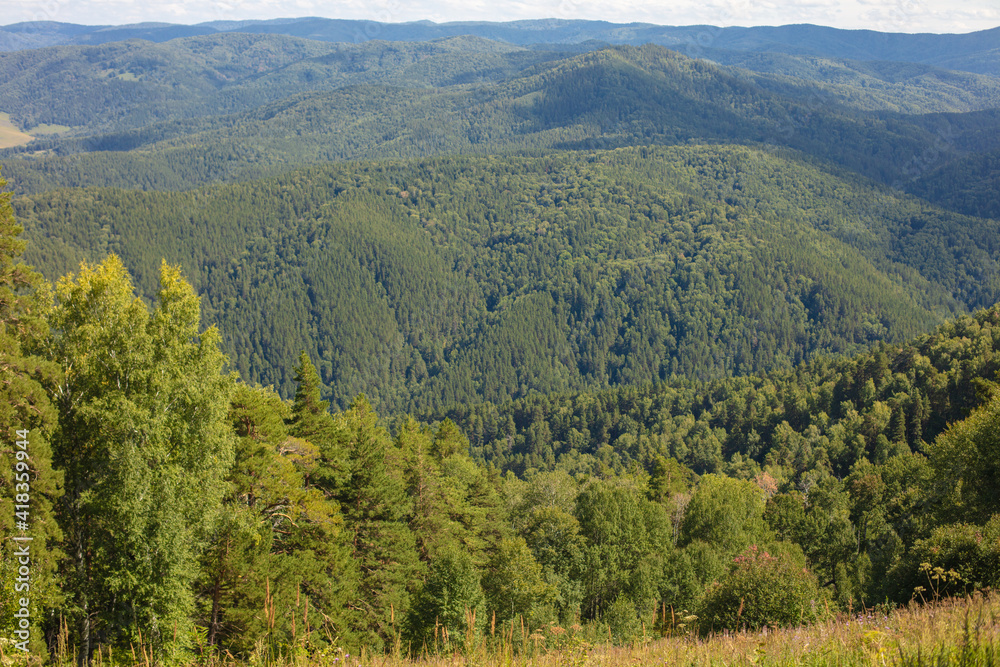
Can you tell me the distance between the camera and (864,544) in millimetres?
50312

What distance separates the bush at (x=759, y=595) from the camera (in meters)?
21.3

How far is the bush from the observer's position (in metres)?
21.3

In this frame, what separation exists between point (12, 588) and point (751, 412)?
149m

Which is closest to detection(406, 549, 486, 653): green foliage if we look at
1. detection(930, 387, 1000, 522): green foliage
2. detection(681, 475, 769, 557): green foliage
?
detection(930, 387, 1000, 522): green foliage

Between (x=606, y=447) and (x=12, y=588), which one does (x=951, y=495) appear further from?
(x=606, y=447)

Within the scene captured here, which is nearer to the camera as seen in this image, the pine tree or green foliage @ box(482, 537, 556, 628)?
the pine tree

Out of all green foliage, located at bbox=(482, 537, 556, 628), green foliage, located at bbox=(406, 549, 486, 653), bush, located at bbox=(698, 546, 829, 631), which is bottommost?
green foliage, located at bbox=(482, 537, 556, 628)

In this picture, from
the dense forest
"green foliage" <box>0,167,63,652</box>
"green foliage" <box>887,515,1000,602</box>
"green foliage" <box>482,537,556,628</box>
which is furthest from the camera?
"green foliage" <box>482,537,556,628</box>

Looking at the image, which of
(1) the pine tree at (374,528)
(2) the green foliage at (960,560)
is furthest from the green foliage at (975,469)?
(1) the pine tree at (374,528)

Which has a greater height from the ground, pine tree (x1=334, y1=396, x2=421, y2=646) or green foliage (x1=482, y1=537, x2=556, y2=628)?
pine tree (x1=334, y1=396, x2=421, y2=646)

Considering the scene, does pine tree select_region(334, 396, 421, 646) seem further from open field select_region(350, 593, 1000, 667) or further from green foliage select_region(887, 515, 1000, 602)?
green foliage select_region(887, 515, 1000, 602)

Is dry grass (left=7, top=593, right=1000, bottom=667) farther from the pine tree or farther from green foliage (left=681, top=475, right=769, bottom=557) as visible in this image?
green foliage (left=681, top=475, right=769, bottom=557)

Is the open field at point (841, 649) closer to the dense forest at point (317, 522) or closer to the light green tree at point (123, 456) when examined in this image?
the dense forest at point (317, 522)

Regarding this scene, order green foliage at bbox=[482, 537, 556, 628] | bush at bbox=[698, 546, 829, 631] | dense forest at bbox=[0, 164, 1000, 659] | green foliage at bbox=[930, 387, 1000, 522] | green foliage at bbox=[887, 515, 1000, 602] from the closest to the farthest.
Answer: green foliage at bbox=[887, 515, 1000, 602] < dense forest at bbox=[0, 164, 1000, 659] < bush at bbox=[698, 546, 829, 631] < green foliage at bbox=[930, 387, 1000, 522] < green foliage at bbox=[482, 537, 556, 628]
